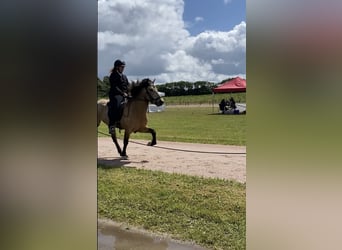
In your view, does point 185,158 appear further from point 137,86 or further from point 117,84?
point 117,84

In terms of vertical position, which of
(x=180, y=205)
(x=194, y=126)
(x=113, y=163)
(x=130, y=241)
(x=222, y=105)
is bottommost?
(x=130, y=241)

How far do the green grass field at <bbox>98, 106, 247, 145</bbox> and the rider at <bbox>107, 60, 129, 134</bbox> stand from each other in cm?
106

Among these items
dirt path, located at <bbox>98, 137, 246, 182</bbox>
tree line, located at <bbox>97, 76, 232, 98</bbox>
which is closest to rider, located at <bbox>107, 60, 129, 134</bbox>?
dirt path, located at <bbox>98, 137, 246, 182</bbox>

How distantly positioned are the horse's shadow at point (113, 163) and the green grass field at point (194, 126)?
1074mm

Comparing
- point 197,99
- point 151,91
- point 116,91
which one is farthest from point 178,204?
point 197,99

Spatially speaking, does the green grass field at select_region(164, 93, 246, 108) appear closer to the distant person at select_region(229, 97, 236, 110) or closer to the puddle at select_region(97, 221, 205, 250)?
the distant person at select_region(229, 97, 236, 110)

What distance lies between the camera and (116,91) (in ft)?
16.4

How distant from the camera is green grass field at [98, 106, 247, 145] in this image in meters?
6.93

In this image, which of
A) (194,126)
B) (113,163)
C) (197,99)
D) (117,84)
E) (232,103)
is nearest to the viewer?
(117,84)

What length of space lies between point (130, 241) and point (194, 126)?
21.3ft

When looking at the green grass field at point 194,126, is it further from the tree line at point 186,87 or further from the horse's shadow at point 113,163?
the horse's shadow at point 113,163

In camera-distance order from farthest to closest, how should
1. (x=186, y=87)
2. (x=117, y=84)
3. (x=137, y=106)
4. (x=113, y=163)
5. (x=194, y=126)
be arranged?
(x=194, y=126)
(x=186, y=87)
(x=137, y=106)
(x=113, y=163)
(x=117, y=84)
